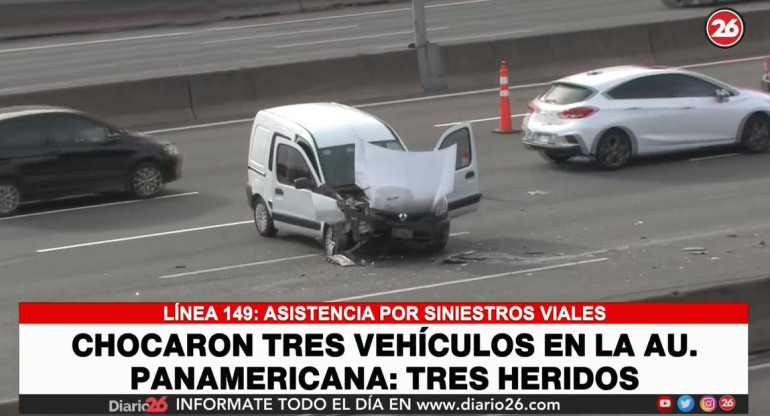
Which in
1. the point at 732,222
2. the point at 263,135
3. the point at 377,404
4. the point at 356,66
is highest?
the point at 356,66

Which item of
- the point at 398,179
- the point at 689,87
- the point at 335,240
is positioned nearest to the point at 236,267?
the point at 335,240

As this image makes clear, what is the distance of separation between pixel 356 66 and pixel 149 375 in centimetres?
1970

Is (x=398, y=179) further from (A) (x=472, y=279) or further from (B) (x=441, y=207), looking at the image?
(A) (x=472, y=279)

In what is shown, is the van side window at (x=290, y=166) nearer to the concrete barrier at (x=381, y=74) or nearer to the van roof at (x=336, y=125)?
the van roof at (x=336, y=125)

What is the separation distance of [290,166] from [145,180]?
4566 millimetres

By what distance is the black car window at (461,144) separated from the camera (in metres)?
17.7

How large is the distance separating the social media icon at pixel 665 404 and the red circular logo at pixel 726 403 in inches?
16.5

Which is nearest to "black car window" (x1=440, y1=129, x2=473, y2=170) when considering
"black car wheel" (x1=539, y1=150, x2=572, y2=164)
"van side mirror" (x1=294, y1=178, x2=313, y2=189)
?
"van side mirror" (x1=294, y1=178, x2=313, y2=189)

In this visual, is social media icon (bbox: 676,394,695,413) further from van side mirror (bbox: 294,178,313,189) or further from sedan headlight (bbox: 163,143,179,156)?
sedan headlight (bbox: 163,143,179,156)

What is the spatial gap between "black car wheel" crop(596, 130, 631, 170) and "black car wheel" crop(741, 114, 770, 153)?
2.24 m

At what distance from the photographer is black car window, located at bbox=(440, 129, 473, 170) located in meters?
17.7

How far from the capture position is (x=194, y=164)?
79.6 feet

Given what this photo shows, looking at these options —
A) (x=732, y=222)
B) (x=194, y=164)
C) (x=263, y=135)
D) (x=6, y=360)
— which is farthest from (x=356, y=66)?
(x=6, y=360)

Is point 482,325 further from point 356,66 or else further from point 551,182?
point 356,66
